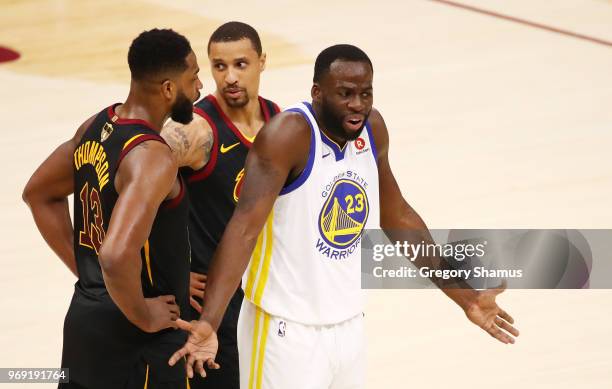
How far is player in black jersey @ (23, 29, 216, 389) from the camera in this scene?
13.8 ft

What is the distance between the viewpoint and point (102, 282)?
4.37 m

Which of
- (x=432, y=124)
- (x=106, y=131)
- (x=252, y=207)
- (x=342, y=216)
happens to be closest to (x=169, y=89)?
(x=106, y=131)

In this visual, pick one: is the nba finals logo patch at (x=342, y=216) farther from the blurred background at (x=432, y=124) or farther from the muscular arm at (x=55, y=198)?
the blurred background at (x=432, y=124)

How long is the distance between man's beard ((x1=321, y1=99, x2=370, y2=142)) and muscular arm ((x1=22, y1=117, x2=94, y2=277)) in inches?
35.4

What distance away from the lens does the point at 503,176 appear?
8.78 metres

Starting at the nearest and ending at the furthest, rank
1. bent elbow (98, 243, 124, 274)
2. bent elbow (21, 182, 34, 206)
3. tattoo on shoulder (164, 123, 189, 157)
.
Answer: bent elbow (98, 243, 124, 274) → bent elbow (21, 182, 34, 206) → tattoo on shoulder (164, 123, 189, 157)

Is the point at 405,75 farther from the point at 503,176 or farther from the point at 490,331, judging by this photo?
the point at 490,331

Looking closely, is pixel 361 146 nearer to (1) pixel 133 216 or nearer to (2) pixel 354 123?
(2) pixel 354 123

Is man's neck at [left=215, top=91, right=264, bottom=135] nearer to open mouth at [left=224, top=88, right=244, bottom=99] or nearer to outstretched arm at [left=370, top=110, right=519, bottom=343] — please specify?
open mouth at [left=224, top=88, right=244, bottom=99]

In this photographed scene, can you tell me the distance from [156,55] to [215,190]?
2.75 feet

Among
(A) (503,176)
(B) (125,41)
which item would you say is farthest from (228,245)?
(B) (125,41)

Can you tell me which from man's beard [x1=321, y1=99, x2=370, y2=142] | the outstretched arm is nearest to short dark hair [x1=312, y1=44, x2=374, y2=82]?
man's beard [x1=321, y1=99, x2=370, y2=142]

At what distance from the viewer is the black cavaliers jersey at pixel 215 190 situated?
4992mm
